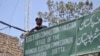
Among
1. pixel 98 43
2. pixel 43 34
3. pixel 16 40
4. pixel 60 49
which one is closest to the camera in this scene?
pixel 98 43

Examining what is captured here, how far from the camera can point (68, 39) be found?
762cm

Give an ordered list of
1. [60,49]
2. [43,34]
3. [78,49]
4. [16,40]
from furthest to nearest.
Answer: [16,40] < [43,34] < [60,49] < [78,49]

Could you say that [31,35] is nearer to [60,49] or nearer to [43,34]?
[43,34]

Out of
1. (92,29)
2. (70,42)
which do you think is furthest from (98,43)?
(70,42)

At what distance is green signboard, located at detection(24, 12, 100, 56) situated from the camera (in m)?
7.06

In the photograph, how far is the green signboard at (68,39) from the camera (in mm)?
7062

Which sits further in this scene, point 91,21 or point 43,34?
point 43,34

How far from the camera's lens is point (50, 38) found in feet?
27.0

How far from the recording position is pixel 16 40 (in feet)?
51.7

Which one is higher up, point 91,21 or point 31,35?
point 91,21

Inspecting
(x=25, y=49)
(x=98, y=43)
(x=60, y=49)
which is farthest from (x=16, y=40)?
(x=98, y=43)

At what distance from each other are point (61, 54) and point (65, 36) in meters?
0.46

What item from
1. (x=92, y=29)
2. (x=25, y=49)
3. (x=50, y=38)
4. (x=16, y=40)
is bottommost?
(x=16, y=40)

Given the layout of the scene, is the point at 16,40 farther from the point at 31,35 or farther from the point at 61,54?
the point at 61,54
